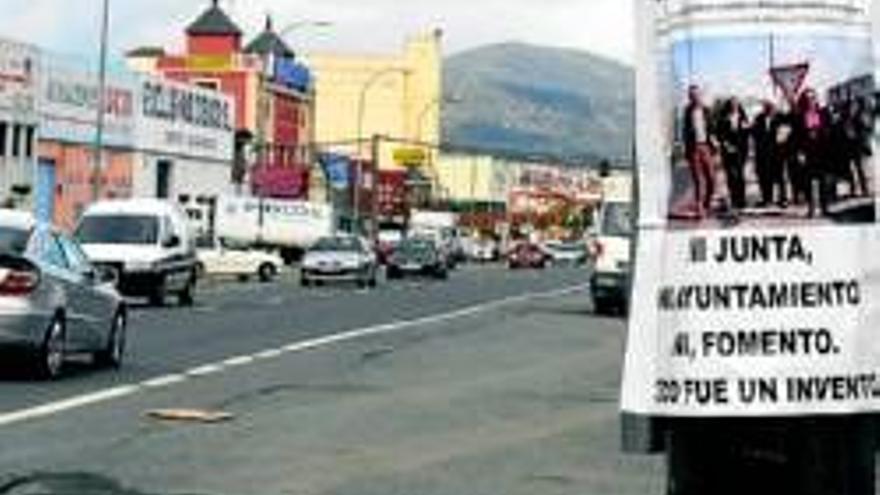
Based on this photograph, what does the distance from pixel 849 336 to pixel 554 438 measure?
1140cm

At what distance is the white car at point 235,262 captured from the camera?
65.1m

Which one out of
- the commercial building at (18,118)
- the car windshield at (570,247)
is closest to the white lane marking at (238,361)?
the commercial building at (18,118)

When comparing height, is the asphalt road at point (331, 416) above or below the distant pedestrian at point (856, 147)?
below

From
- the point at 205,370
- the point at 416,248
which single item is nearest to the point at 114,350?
the point at 205,370

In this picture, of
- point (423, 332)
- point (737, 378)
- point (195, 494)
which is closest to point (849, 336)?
point (737, 378)

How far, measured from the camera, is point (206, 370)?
22516 millimetres

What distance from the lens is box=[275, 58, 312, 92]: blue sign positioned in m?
113

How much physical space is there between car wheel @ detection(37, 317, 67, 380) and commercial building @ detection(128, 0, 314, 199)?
7793 centimetres

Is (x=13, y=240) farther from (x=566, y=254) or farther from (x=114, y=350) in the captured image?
(x=566, y=254)

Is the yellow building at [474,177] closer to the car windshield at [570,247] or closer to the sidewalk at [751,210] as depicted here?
A: the car windshield at [570,247]

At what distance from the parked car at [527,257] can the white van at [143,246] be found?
214ft

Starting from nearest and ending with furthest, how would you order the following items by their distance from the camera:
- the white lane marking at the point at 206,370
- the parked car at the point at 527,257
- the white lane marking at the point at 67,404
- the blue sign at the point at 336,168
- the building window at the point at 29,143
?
the white lane marking at the point at 67,404
the white lane marking at the point at 206,370
the building window at the point at 29,143
the parked car at the point at 527,257
the blue sign at the point at 336,168

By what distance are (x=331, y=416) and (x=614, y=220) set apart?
21.6 metres

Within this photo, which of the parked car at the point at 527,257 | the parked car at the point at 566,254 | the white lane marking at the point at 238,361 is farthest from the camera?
the parked car at the point at 566,254
